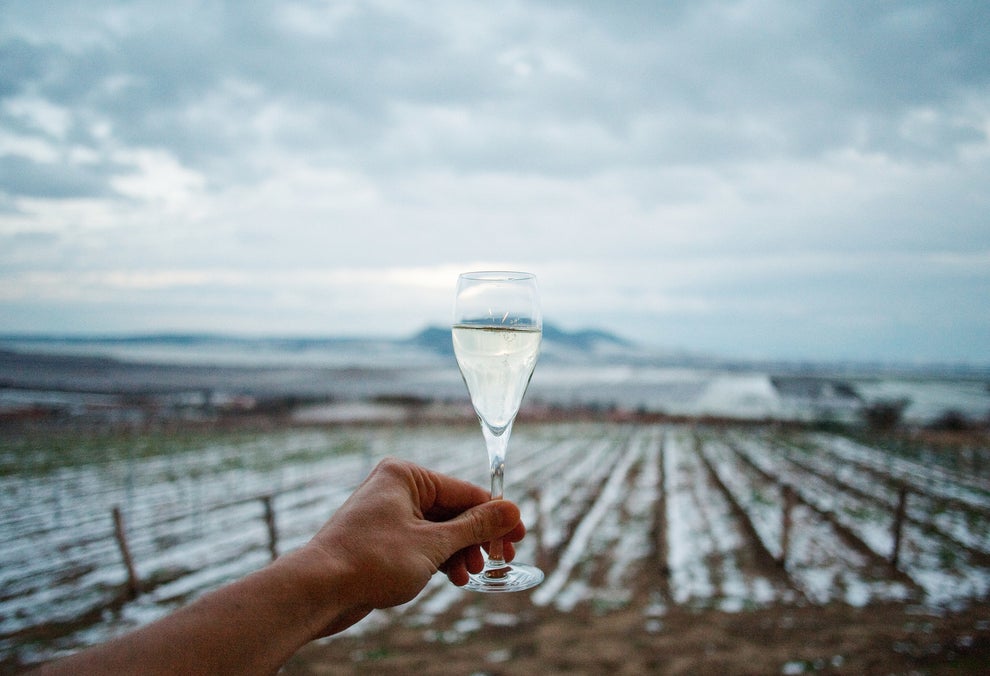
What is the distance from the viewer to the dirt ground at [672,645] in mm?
7809

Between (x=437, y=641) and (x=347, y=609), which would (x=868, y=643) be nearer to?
(x=437, y=641)

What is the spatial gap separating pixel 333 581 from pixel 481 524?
1.15 ft

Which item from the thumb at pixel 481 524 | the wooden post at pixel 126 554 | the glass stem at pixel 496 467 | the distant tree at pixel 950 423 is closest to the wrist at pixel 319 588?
the thumb at pixel 481 524

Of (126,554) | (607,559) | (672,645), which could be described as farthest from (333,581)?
(607,559)

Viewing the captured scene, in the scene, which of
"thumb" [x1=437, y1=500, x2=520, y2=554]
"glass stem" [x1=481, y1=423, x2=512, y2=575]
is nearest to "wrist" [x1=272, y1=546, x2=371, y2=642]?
"thumb" [x1=437, y1=500, x2=520, y2=554]

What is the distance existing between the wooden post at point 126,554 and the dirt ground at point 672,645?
160 inches

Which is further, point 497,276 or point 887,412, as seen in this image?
point 887,412

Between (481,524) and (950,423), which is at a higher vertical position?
(481,524)

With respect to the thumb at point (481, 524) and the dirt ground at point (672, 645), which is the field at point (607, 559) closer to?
the dirt ground at point (672, 645)

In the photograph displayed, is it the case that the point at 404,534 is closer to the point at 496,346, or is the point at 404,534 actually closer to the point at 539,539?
the point at 496,346

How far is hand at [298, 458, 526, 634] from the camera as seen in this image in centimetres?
113

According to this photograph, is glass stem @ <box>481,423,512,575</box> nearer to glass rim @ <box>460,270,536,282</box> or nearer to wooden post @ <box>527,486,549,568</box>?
glass rim @ <box>460,270,536,282</box>

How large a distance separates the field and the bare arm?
23.6ft

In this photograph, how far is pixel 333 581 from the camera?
1073mm
